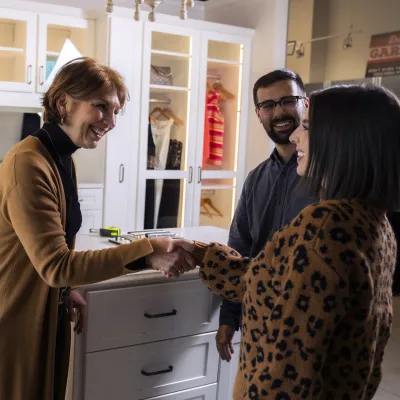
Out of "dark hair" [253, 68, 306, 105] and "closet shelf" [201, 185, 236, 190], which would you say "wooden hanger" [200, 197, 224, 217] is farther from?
"dark hair" [253, 68, 306, 105]

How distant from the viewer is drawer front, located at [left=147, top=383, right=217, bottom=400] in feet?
6.68

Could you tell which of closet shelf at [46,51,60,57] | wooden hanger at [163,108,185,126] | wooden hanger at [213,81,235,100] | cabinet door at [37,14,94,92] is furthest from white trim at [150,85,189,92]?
closet shelf at [46,51,60,57]

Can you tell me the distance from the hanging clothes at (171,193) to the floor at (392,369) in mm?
1841

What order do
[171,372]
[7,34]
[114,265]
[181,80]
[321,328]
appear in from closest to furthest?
[321,328] → [114,265] → [171,372] → [7,34] → [181,80]

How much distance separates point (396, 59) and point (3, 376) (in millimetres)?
3506

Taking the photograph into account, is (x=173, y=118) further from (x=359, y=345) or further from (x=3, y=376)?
(x=359, y=345)

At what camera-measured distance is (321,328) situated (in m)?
1.06

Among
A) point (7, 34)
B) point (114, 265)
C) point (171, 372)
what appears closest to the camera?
point (114, 265)

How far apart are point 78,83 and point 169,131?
3135 millimetres

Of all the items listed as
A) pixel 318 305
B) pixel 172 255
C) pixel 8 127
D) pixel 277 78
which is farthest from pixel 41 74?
pixel 318 305

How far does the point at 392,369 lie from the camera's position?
3.57 m

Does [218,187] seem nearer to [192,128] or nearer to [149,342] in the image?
[192,128]

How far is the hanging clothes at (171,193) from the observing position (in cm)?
468

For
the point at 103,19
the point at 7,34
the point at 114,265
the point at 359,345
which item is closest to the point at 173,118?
the point at 103,19
